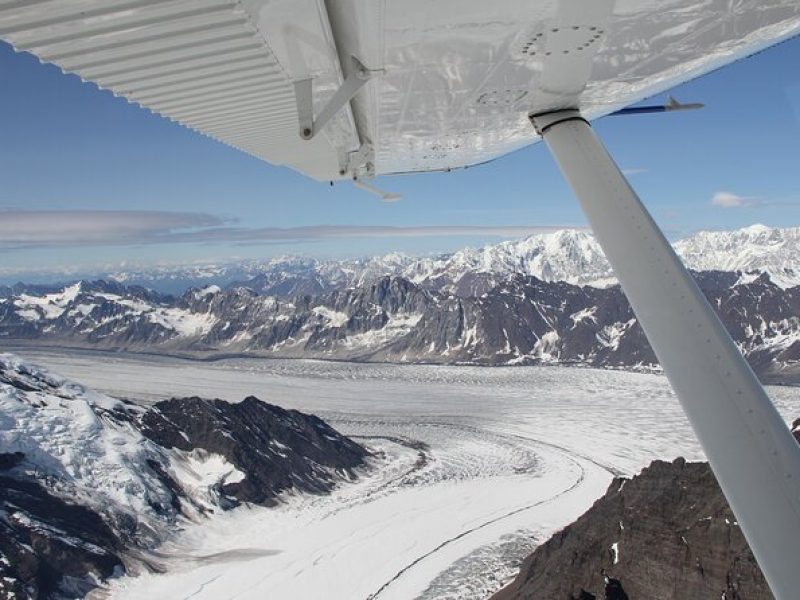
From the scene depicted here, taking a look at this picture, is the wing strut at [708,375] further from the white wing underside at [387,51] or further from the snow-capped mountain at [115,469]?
the snow-capped mountain at [115,469]

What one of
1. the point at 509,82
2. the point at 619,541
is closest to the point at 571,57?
the point at 509,82

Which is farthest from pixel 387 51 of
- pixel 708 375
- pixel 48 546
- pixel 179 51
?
pixel 48 546

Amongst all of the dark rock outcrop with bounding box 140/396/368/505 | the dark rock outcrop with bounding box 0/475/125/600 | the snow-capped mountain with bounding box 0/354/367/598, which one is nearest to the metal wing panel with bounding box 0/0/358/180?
the dark rock outcrop with bounding box 0/475/125/600

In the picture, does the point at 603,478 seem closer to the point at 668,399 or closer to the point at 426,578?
the point at 426,578

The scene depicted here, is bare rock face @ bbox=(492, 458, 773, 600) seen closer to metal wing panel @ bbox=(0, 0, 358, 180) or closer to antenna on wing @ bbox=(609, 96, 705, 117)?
antenna on wing @ bbox=(609, 96, 705, 117)

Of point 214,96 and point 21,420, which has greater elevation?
point 214,96

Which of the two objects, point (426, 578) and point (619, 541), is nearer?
point (619, 541)
